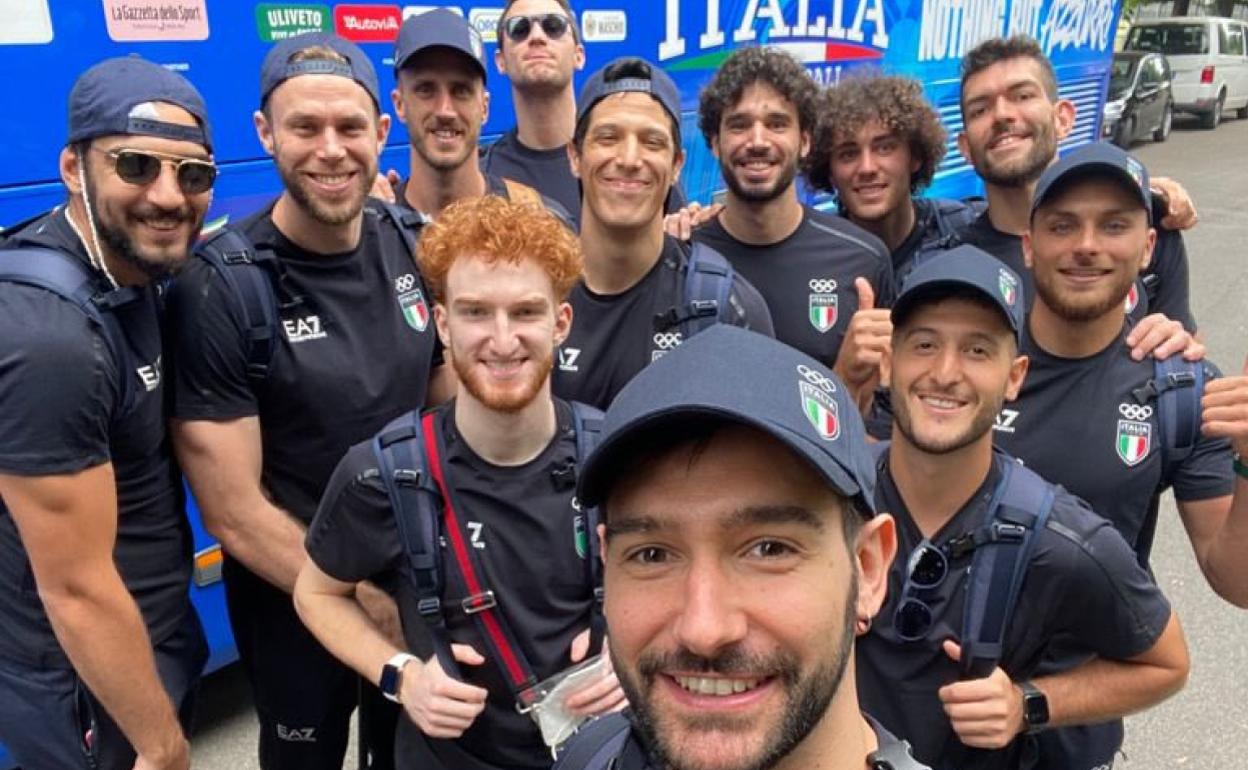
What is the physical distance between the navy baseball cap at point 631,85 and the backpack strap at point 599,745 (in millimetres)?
2093

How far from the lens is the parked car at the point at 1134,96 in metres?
18.5

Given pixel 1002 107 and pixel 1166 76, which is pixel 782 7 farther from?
pixel 1166 76

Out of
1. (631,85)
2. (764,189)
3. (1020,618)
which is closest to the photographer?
(1020,618)

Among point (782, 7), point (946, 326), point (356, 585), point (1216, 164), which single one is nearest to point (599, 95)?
point (946, 326)

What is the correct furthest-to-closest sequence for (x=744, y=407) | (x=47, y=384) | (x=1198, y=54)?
(x=1198, y=54)
(x=47, y=384)
(x=744, y=407)

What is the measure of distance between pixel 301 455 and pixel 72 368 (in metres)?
0.86

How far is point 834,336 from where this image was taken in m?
3.55

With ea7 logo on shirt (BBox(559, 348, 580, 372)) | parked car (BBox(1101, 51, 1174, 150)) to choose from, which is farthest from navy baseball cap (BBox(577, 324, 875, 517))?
parked car (BBox(1101, 51, 1174, 150))

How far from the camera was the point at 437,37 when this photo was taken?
364cm

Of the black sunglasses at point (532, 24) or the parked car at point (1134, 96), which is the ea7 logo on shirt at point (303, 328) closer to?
the black sunglasses at point (532, 24)

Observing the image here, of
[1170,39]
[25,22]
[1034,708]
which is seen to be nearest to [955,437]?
[1034,708]

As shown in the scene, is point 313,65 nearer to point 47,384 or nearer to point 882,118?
point 47,384

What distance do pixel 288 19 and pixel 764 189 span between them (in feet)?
6.28

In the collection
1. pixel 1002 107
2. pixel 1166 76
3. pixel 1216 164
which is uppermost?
pixel 1002 107
